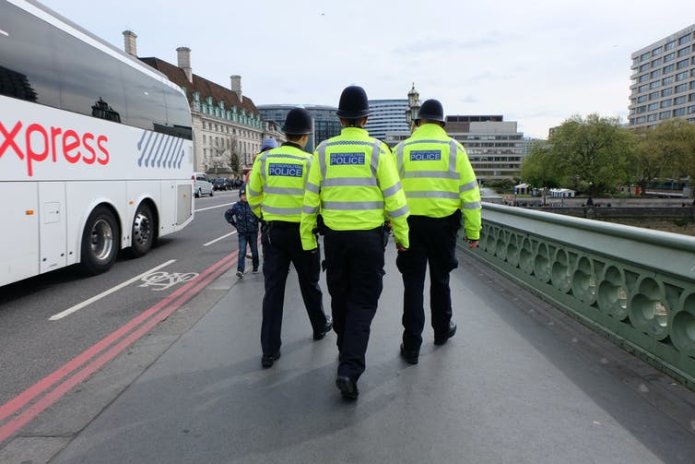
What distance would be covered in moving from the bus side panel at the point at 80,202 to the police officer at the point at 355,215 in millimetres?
4822

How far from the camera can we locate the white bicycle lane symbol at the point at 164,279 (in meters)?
6.90

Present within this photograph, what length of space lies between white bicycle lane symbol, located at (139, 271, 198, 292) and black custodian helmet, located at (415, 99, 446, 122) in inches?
177

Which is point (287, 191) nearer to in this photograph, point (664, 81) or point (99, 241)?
point (99, 241)

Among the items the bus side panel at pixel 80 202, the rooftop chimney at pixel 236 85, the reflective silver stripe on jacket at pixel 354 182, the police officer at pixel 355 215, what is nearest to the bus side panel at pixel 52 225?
the bus side panel at pixel 80 202

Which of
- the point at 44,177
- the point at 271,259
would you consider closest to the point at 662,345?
the point at 271,259

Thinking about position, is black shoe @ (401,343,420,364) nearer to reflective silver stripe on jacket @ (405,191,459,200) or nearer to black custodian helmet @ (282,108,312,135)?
reflective silver stripe on jacket @ (405,191,459,200)

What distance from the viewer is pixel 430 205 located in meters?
3.94

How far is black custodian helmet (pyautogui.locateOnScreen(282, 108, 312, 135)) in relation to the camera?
159 inches

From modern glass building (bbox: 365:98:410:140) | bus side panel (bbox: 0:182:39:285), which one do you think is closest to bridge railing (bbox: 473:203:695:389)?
bus side panel (bbox: 0:182:39:285)

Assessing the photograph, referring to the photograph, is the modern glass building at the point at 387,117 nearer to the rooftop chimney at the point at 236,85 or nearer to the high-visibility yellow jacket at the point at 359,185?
the rooftop chimney at the point at 236,85

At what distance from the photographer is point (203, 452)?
103 inches

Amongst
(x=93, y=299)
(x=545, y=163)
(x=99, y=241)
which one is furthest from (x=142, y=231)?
(x=545, y=163)

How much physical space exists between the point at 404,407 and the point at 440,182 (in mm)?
1830

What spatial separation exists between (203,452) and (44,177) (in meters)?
5.02
